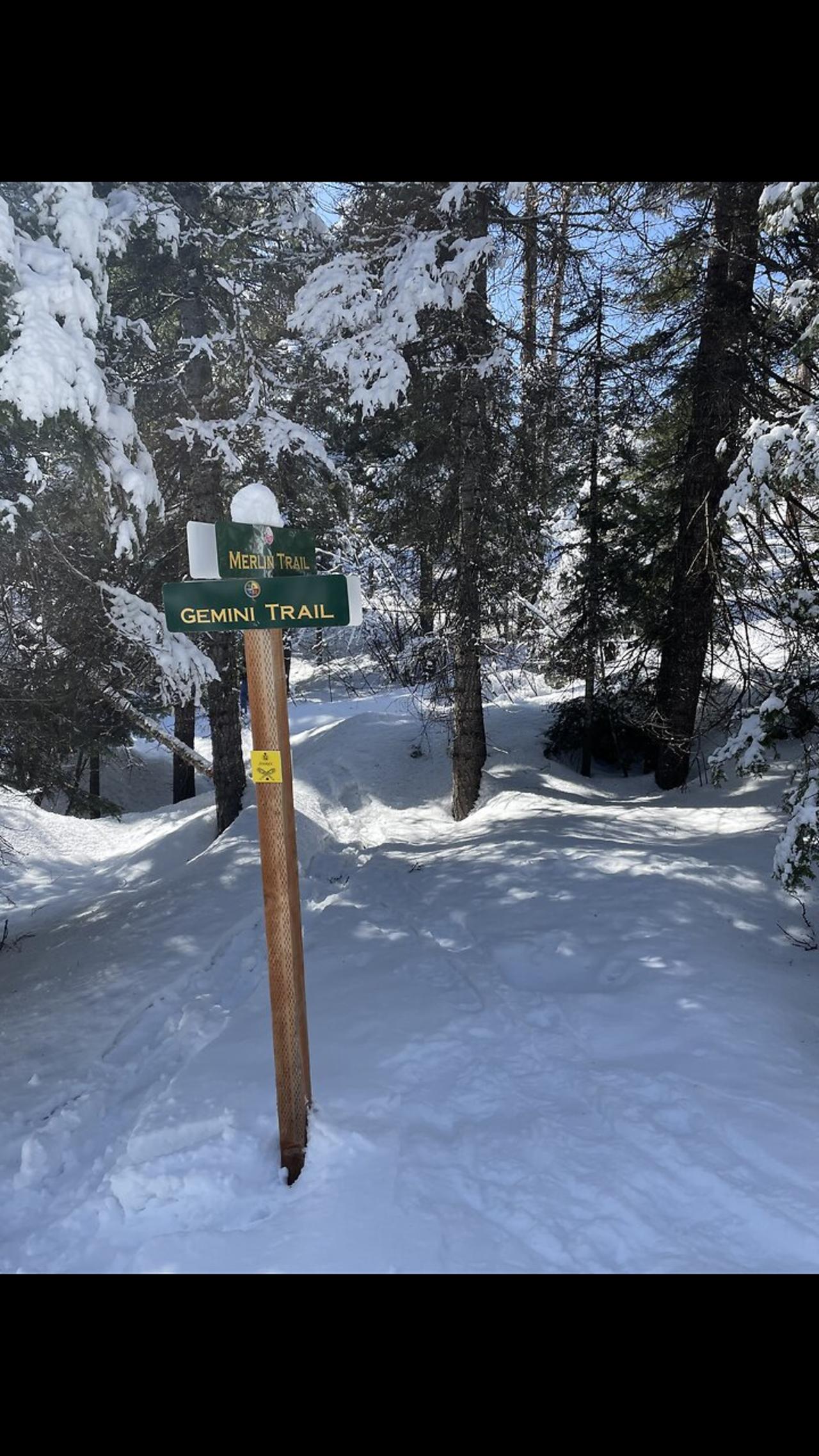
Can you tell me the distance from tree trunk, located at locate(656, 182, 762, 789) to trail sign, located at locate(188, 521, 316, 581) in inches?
209

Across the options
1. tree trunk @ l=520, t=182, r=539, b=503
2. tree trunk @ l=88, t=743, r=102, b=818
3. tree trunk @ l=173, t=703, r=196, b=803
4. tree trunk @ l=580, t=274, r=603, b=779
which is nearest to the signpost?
tree trunk @ l=88, t=743, r=102, b=818

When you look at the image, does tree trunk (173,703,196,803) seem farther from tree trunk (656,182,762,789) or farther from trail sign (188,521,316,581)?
trail sign (188,521,316,581)

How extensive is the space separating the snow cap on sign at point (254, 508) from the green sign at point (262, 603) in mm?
281

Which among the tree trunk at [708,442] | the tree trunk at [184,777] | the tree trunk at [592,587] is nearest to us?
the tree trunk at [708,442]

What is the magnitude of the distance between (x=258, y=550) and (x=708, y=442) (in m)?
8.01

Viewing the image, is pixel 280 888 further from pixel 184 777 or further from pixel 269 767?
pixel 184 777

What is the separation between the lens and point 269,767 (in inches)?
160

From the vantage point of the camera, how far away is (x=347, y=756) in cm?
1600

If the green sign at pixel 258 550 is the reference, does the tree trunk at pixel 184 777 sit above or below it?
below

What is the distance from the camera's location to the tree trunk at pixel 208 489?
962 centimetres

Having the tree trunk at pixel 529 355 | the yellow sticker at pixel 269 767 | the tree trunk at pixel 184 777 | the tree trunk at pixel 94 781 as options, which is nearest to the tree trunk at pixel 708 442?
the tree trunk at pixel 529 355

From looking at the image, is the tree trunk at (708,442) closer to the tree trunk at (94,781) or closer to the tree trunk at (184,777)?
the tree trunk at (94,781)
